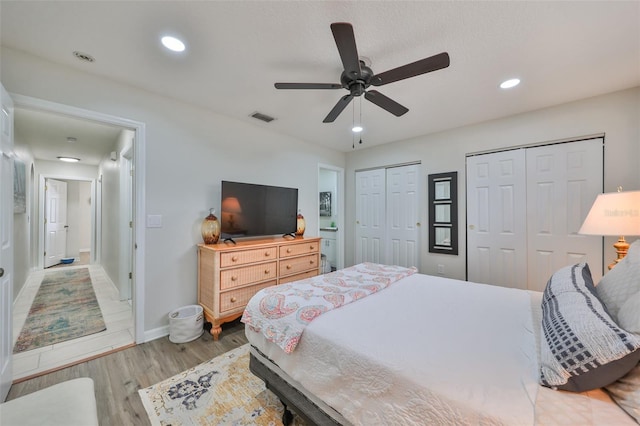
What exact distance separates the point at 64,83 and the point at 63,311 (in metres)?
2.80

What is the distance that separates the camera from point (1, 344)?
1590 millimetres

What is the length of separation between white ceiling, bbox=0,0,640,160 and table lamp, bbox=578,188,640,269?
44.0 inches

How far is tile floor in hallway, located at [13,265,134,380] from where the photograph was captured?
2057 mm

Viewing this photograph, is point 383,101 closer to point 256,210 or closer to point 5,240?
point 256,210

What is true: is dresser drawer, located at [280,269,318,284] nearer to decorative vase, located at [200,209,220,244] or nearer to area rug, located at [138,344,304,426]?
decorative vase, located at [200,209,220,244]

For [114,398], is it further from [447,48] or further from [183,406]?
[447,48]

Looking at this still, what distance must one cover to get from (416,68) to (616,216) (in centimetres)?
194

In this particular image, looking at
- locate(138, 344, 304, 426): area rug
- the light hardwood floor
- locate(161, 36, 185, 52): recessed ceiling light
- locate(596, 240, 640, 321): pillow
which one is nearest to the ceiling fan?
locate(161, 36, 185, 52): recessed ceiling light

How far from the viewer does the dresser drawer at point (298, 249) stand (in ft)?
10.3

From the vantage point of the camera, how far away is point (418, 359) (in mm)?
1024

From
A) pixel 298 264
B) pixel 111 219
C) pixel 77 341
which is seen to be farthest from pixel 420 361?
pixel 111 219

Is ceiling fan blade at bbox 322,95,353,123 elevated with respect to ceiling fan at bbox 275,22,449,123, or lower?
lower

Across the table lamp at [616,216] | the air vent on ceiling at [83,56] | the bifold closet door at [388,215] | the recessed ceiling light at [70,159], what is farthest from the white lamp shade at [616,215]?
the recessed ceiling light at [70,159]

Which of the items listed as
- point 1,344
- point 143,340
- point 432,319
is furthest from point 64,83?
point 432,319
